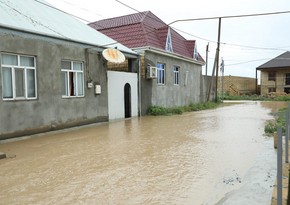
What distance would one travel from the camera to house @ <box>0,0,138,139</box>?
8938mm

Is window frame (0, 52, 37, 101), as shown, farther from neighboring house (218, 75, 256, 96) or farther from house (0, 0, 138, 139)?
neighboring house (218, 75, 256, 96)

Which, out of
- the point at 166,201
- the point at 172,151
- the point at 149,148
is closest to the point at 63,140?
the point at 149,148

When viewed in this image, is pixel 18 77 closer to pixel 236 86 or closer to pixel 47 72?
pixel 47 72

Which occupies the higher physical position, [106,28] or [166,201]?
[106,28]

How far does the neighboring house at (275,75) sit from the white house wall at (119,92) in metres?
27.6

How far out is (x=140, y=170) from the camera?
545 centimetres

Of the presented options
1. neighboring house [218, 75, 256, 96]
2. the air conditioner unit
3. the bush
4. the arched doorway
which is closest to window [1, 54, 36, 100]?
the arched doorway

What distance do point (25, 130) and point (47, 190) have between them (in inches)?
215

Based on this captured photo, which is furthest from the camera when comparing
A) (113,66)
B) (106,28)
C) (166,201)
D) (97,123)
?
(106,28)

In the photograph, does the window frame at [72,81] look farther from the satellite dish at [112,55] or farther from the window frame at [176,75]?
the window frame at [176,75]

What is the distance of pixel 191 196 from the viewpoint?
162 inches

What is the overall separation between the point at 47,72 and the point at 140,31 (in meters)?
8.88

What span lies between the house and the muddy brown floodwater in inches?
47.8

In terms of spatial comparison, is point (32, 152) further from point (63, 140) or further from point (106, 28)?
point (106, 28)
